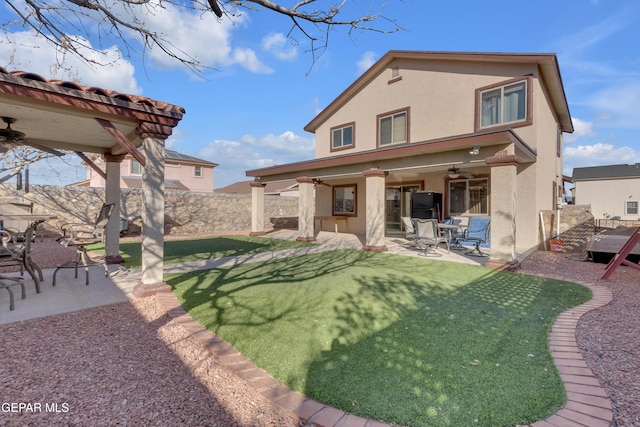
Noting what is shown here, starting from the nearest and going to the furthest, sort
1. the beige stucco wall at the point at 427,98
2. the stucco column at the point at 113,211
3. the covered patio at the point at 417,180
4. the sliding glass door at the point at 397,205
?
the covered patio at the point at 417,180 < the stucco column at the point at 113,211 < the beige stucco wall at the point at 427,98 < the sliding glass door at the point at 397,205

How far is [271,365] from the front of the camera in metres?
2.64

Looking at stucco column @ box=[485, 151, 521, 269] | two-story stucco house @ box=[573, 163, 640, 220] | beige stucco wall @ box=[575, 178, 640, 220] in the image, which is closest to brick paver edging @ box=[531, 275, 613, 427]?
stucco column @ box=[485, 151, 521, 269]

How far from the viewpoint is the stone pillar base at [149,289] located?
4.48m

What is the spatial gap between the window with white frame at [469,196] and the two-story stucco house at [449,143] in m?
0.04

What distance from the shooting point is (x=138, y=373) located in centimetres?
256

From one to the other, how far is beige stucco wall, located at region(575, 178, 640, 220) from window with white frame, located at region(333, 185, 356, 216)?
2514 cm

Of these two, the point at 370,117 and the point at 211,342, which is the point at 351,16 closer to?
the point at 211,342

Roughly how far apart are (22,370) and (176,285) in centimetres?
259

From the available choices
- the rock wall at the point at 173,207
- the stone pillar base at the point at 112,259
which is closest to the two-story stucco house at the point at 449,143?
the rock wall at the point at 173,207

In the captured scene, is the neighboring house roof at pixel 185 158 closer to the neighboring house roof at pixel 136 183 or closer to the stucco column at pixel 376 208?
the neighboring house roof at pixel 136 183

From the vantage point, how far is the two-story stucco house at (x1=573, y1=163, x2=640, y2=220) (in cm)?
2688

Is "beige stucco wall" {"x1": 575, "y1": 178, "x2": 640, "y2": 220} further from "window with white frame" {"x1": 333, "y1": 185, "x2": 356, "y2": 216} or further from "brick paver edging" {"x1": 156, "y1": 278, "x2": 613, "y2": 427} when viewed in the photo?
"brick paver edging" {"x1": 156, "y1": 278, "x2": 613, "y2": 427}

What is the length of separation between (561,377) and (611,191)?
36.0 meters

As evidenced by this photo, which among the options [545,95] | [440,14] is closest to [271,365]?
[440,14]
